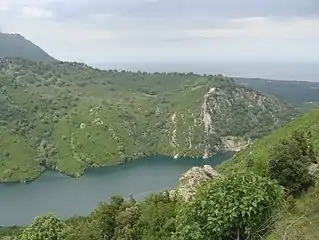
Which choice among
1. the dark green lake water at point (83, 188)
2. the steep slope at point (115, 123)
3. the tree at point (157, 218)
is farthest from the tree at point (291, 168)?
the steep slope at point (115, 123)

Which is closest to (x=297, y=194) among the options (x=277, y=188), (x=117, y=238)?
(x=277, y=188)

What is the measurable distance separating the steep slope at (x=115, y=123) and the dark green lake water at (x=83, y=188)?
6.53m

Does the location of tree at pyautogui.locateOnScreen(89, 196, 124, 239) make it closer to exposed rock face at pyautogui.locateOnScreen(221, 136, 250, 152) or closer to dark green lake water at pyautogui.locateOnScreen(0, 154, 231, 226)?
dark green lake water at pyautogui.locateOnScreen(0, 154, 231, 226)

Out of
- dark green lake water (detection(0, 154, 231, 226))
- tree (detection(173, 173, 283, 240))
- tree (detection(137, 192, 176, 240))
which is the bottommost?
dark green lake water (detection(0, 154, 231, 226))

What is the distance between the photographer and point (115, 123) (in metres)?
156

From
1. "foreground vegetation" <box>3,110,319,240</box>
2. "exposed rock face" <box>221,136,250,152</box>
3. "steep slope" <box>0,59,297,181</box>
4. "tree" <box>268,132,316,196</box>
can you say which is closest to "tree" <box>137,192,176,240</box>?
"foreground vegetation" <box>3,110,319,240</box>

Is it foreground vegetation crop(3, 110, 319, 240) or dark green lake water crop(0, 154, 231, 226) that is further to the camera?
dark green lake water crop(0, 154, 231, 226)

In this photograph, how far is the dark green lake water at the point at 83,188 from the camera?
9675cm

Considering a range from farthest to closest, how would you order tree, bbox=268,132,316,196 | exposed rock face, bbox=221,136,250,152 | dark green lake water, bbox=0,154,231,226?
exposed rock face, bbox=221,136,250,152 < dark green lake water, bbox=0,154,231,226 < tree, bbox=268,132,316,196

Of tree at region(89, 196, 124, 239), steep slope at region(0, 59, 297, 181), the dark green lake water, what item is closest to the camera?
tree at region(89, 196, 124, 239)

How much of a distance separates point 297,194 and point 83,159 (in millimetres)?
116764

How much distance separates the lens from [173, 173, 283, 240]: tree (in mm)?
16047

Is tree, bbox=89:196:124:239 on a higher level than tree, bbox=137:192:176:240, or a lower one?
lower

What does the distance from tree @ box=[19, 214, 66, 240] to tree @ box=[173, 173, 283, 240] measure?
54.8 ft
